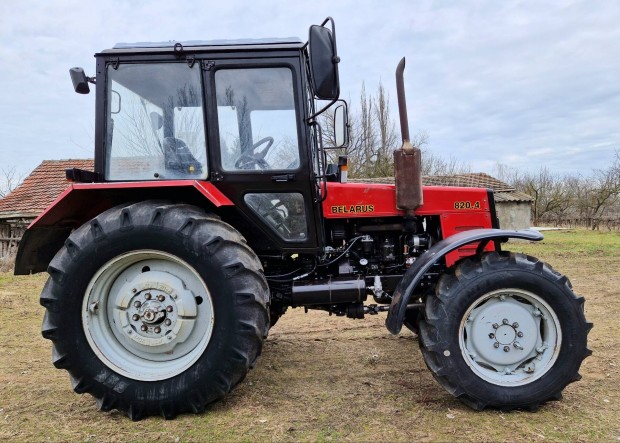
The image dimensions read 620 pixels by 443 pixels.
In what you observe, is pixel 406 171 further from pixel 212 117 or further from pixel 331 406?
pixel 331 406

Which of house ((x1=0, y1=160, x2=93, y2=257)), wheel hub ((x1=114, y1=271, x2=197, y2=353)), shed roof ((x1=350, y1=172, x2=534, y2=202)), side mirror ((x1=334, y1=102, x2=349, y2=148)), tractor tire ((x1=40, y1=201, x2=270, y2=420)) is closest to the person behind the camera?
tractor tire ((x1=40, y1=201, x2=270, y2=420))

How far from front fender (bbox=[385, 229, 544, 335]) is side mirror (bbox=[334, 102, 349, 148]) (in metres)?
1.08

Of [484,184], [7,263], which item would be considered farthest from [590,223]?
[7,263]

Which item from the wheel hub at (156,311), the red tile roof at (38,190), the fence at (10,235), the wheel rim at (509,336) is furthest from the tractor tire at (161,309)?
the fence at (10,235)

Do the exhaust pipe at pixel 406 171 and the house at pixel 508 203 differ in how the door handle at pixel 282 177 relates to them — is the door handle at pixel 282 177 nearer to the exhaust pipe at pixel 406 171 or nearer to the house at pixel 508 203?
the exhaust pipe at pixel 406 171

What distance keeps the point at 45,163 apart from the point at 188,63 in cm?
1553

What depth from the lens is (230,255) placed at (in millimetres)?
2637

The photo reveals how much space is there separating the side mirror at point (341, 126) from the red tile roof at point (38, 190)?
463 inches

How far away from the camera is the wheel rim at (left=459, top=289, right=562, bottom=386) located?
271 cm

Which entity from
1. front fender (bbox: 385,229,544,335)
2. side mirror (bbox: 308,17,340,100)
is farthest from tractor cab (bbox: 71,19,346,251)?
front fender (bbox: 385,229,544,335)

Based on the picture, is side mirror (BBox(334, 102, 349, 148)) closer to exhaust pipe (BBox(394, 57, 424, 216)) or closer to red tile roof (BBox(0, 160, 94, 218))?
exhaust pipe (BBox(394, 57, 424, 216))

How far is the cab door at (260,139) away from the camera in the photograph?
9.75 ft

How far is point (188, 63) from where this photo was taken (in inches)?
117

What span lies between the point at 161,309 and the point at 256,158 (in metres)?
1.16
